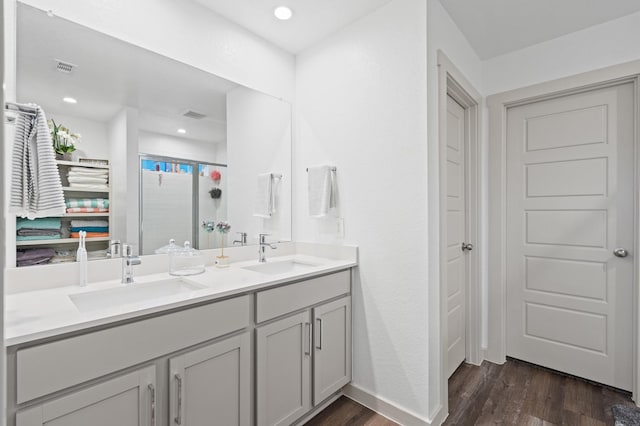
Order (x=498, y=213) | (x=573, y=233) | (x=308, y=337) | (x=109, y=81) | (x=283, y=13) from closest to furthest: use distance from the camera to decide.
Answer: (x=109, y=81), (x=308, y=337), (x=283, y=13), (x=573, y=233), (x=498, y=213)

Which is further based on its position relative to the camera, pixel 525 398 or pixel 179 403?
pixel 525 398

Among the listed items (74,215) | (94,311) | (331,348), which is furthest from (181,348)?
(331,348)

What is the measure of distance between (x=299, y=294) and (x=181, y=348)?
25.4 inches

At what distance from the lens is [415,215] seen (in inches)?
69.7

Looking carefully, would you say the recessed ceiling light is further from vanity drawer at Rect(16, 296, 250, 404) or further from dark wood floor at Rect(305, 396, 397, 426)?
dark wood floor at Rect(305, 396, 397, 426)

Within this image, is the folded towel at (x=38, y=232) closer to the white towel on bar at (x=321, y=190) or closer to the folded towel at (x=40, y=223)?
the folded towel at (x=40, y=223)

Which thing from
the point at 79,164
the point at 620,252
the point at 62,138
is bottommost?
the point at 620,252

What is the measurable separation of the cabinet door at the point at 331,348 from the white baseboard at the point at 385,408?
98 millimetres

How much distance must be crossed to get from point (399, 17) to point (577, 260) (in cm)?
210

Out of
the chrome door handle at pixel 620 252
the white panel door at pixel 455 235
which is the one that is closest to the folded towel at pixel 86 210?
the white panel door at pixel 455 235

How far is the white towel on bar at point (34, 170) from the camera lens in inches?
46.8

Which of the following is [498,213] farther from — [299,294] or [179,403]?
[179,403]

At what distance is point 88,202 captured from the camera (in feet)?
4.96

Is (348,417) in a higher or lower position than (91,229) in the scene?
lower
